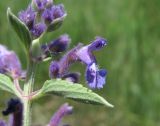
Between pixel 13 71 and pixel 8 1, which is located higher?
pixel 8 1

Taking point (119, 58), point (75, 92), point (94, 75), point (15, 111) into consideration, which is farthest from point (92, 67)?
point (119, 58)

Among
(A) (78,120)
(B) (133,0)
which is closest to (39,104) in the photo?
(A) (78,120)

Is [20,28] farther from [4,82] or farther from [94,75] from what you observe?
[94,75]

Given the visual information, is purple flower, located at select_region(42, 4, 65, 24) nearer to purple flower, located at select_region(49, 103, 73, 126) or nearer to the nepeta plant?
the nepeta plant

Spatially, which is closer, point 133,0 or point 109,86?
point 109,86

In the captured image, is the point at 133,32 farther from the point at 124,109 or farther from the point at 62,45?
the point at 62,45

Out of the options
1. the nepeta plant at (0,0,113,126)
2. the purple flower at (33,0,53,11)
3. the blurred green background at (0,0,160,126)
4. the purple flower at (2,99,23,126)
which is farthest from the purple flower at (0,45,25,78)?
the blurred green background at (0,0,160,126)

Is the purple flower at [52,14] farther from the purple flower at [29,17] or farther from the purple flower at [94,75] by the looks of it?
the purple flower at [94,75]

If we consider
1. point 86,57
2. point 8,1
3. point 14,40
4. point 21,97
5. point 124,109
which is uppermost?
point 8,1
